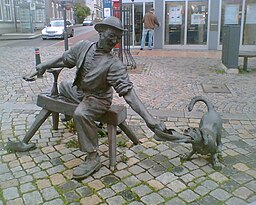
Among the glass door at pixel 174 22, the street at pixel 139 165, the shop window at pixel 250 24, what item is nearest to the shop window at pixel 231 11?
the shop window at pixel 250 24

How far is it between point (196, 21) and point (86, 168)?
1186 centimetres

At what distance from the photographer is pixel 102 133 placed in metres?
4.11

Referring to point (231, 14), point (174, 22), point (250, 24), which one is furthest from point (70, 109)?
point (250, 24)

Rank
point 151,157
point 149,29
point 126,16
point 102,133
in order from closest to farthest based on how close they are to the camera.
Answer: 1. point 151,157
2. point 102,133
3. point 126,16
4. point 149,29

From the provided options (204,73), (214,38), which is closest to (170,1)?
(214,38)

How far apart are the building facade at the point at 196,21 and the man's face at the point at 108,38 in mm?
10820

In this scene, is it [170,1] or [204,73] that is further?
[170,1]

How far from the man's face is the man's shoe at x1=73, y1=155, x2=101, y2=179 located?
1165 mm

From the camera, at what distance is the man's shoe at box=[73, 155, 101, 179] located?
303 centimetres

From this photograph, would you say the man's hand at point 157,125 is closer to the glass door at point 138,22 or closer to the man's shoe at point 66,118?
the man's shoe at point 66,118

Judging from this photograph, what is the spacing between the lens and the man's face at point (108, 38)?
285 centimetres

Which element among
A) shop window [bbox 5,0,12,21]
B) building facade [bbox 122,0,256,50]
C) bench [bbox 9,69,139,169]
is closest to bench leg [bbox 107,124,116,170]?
bench [bbox 9,69,139,169]

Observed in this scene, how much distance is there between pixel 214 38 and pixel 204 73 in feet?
18.5

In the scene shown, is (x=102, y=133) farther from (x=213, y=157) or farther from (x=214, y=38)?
(x=214, y=38)
